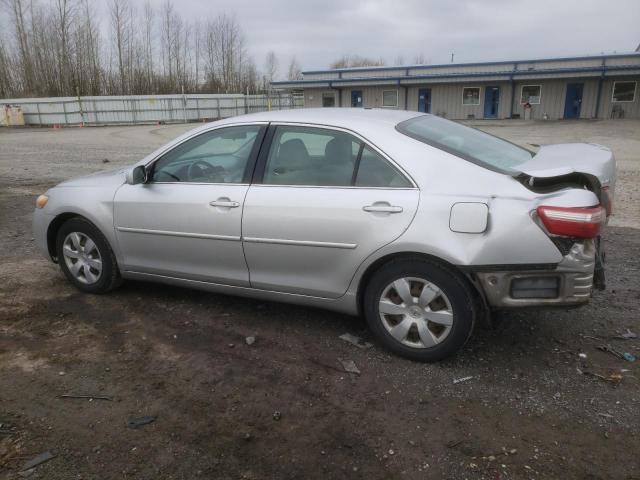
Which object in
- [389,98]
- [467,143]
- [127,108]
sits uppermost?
[389,98]

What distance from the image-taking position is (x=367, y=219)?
330 cm

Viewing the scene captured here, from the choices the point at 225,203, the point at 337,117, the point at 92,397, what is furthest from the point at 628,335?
the point at 92,397

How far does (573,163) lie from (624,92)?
117ft

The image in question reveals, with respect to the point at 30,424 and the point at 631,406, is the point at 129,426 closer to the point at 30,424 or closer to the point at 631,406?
the point at 30,424

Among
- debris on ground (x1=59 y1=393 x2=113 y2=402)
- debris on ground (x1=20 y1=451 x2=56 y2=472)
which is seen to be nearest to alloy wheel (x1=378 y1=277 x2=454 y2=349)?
debris on ground (x1=59 y1=393 x2=113 y2=402)

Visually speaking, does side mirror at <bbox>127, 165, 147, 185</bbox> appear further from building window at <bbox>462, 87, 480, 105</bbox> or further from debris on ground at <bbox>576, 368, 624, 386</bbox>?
building window at <bbox>462, 87, 480, 105</bbox>

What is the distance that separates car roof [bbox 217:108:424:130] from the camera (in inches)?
142

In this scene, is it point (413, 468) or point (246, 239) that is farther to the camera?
point (246, 239)

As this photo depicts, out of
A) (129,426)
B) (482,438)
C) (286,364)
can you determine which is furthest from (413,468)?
(129,426)

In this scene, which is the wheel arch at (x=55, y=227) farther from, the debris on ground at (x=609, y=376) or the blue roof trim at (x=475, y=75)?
the blue roof trim at (x=475, y=75)

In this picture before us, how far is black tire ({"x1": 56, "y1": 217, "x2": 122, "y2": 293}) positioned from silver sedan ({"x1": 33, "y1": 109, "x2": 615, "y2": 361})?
0.05ft

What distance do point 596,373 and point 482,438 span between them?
1086 mm

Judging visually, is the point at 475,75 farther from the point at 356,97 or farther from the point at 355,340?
the point at 355,340

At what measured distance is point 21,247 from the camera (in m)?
6.25
